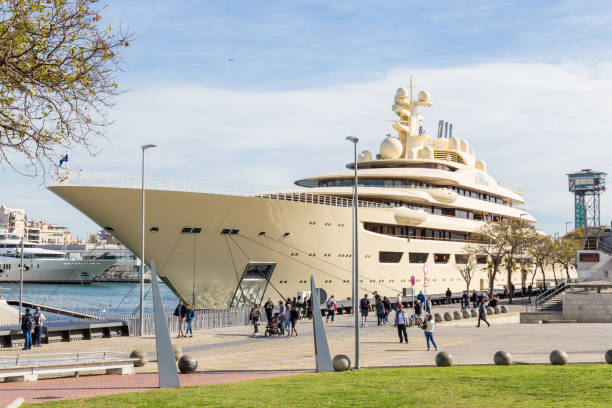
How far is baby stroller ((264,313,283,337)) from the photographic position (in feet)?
77.0

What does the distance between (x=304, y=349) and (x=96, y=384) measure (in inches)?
301

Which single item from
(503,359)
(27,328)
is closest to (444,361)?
(503,359)

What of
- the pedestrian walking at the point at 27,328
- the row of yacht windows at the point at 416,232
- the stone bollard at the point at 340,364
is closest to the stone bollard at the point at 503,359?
the stone bollard at the point at 340,364

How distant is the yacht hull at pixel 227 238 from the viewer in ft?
89.6

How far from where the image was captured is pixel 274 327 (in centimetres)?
2362

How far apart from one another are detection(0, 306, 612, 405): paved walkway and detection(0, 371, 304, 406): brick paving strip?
18 millimetres

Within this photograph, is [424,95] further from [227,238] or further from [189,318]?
[189,318]

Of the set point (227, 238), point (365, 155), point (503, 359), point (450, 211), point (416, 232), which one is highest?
point (365, 155)

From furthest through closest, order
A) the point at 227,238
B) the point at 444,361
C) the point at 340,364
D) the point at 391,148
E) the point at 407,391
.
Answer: the point at 391,148
the point at 227,238
the point at 444,361
the point at 340,364
the point at 407,391

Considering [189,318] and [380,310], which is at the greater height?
[189,318]

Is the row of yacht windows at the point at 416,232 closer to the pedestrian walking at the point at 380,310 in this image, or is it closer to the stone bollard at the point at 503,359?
the pedestrian walking at the point at 380,310

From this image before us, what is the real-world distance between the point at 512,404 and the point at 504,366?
4.91m

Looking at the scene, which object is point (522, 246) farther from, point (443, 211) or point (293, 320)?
point (293, 320)

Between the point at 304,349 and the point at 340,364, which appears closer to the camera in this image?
the point at 340,364
